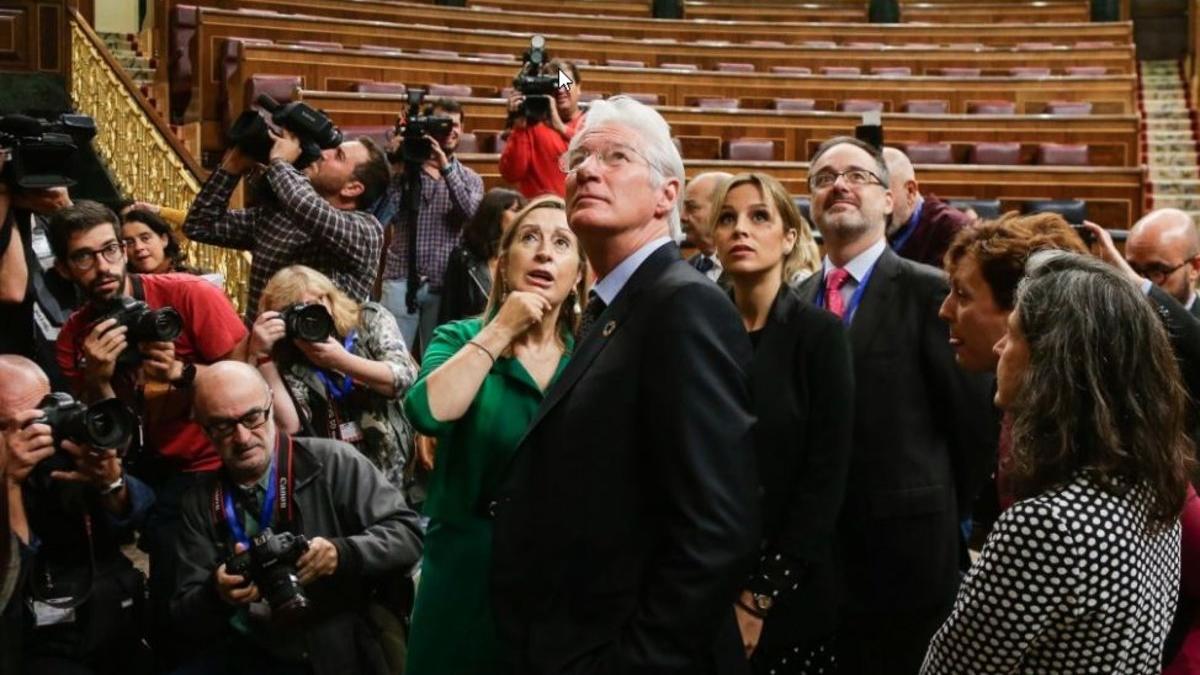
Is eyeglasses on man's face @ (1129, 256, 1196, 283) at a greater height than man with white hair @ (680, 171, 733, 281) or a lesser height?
lesser

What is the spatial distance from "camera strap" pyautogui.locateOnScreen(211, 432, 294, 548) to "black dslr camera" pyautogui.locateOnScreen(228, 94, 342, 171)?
1047 millimetres

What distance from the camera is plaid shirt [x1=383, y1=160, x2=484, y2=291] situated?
428 cm

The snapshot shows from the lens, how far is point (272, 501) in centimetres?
251

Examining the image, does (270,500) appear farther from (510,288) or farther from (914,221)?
(914,221)

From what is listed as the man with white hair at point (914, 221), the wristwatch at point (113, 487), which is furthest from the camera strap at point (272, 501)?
the man with white hair at point (914, 221)

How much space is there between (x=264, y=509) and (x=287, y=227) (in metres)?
0.98

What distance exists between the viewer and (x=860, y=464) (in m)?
2.16

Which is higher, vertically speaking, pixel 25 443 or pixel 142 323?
pixel 142 323

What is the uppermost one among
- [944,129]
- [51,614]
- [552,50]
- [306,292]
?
[552,50]

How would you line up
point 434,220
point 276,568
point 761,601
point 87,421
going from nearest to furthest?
point 761,601 < point 276,568 < point 87,421 < point 434,220

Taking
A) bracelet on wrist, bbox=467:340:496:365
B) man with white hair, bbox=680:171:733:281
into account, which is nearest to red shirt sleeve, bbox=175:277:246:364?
bracelet on wrist, bbox=467:340:496:365

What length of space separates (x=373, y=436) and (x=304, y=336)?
0.28m

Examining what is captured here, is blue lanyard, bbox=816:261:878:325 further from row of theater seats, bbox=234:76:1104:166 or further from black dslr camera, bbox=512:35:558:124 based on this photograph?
row of theater seats, bbox=234:76:1104:166

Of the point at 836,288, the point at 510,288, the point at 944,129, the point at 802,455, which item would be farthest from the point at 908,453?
the point at 944,129
